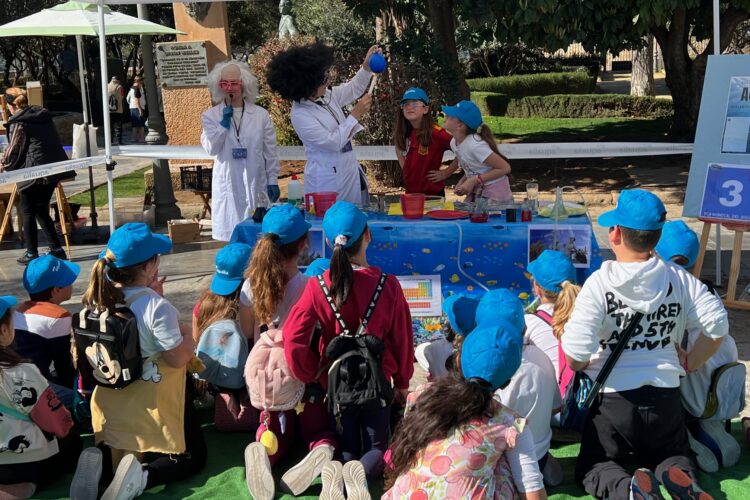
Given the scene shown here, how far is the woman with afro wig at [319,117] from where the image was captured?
6.28 m

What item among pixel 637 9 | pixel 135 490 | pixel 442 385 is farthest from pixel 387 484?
pixel 637 9

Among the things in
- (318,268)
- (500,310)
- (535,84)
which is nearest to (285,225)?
(318,268)

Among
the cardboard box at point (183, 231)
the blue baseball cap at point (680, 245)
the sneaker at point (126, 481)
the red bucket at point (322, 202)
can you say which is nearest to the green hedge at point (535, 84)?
the cardboard box at point (183, 231)

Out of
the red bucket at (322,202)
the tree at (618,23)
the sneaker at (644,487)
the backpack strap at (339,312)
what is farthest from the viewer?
the tree at (618,23)

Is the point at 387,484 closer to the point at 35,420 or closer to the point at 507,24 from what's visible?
the point at 35,420

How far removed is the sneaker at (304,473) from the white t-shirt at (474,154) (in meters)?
2.90

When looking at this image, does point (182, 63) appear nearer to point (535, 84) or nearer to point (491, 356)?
point (491, 356)

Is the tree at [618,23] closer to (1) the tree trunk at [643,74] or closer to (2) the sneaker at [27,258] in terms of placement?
(2) the sneaker at [27,258]

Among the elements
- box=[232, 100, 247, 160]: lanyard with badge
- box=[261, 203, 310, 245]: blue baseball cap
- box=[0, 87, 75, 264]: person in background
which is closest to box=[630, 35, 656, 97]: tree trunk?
box=[0, 87, 75, 264]: person in background

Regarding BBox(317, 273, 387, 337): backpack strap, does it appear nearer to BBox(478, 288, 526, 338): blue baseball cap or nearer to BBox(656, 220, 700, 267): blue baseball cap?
BBox(478, 288, 526, 338): blue baseball cap

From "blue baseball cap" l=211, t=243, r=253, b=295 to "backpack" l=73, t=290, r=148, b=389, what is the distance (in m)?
0.63

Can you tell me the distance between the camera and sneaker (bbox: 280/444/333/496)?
4.08 meters

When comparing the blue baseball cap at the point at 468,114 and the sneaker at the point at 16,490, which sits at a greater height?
the blue baseball cap at the point at 468,114

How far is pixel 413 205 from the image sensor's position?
602 cm
